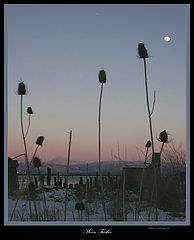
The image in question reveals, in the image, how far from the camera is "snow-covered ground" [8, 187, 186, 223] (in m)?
2.31

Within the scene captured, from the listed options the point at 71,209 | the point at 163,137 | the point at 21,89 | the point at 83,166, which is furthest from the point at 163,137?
the point at 21,89

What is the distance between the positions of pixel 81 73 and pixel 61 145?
0.49 metres

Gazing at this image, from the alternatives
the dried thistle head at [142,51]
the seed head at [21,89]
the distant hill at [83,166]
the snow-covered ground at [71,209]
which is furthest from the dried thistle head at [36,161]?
the dried thistle head at [142,51]

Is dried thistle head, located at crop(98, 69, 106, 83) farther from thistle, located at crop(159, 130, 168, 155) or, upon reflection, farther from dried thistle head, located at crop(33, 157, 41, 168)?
dried thistle head, located at crop(33, 157, 41, 168)

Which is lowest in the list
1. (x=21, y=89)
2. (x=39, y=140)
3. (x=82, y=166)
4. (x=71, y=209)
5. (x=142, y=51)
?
(x=71, y=209)

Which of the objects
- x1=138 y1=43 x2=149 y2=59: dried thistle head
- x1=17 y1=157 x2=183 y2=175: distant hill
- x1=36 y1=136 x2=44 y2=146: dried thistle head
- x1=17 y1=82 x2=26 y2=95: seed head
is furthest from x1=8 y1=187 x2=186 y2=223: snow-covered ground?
x1=138 y1=43 x2=149 y2=59: dried thistle head

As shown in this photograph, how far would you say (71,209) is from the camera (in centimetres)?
233

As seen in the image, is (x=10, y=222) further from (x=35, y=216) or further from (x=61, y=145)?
(x=61, y=145)

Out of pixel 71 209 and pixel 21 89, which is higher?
pixel 21 89

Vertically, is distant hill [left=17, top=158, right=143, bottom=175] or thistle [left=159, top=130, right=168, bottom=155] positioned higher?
thistle [left=159, top=130, right=168, bottom=155]

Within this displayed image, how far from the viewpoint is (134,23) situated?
2.45m

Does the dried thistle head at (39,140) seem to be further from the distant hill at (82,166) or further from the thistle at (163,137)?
the thistle at (163,137)

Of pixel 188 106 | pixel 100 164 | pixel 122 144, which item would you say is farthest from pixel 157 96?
pixel 100 164

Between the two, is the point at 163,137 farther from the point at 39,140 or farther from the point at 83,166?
the point at 39,140
